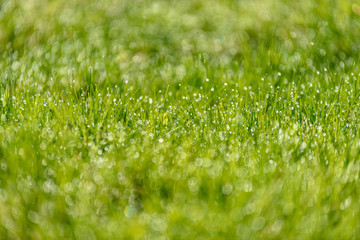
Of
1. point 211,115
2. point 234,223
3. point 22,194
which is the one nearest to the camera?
point 234,223

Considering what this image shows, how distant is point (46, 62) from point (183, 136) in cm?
161

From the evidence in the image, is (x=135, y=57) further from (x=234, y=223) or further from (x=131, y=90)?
(x=234, y=223)

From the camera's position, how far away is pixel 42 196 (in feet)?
7.39

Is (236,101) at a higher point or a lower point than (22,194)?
lower

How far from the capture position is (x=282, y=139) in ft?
8.73

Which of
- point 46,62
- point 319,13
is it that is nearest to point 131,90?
point 46,62

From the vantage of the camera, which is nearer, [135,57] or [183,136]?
[183,136]

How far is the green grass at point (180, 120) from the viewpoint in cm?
216

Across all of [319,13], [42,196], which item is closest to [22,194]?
[42,196]

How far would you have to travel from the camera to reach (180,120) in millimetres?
2945

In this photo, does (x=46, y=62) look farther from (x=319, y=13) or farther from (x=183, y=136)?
(x=319, y=13)

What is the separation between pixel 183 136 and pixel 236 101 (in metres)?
0.62

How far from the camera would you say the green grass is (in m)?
2.16

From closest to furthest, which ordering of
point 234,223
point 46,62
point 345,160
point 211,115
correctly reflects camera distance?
point 234,223
point 345,160
point 211,115
point 46,62
